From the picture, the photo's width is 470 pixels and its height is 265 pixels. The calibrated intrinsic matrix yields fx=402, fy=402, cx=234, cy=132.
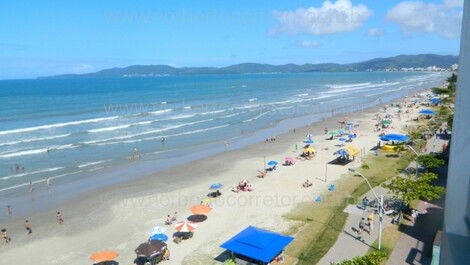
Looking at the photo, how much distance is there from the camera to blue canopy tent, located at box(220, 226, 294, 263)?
18031mm

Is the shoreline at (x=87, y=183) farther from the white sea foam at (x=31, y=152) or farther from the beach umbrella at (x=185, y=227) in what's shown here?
the beach umbrella at (x=185, y=227)

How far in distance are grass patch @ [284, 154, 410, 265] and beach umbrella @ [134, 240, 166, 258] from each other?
6155mm

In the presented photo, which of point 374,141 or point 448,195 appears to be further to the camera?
point 374,141

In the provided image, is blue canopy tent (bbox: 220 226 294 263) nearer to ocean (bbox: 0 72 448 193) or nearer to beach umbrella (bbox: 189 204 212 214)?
beach umbrella (bbox: 189 204 212 214)

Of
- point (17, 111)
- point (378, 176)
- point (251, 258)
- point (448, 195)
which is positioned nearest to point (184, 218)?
point (251, 258)

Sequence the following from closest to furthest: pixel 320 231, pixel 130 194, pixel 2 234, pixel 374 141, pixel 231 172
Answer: pixel 320 231
pixel 2 234
pixel 130 194
pixel 231 172
pixel 374 141

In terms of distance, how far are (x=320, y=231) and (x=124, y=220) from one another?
11.9 m

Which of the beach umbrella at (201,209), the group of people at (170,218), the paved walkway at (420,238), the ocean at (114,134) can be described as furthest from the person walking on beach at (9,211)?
the paved walkway at (420,238)

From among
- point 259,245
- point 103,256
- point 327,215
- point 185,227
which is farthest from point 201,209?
point 327,215

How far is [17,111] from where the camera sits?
85000 mm

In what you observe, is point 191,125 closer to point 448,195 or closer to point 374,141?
point 374,141

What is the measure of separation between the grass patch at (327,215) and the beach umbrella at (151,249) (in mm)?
6155

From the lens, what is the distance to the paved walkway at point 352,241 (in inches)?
716

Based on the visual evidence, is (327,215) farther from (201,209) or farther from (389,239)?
(201,209)
